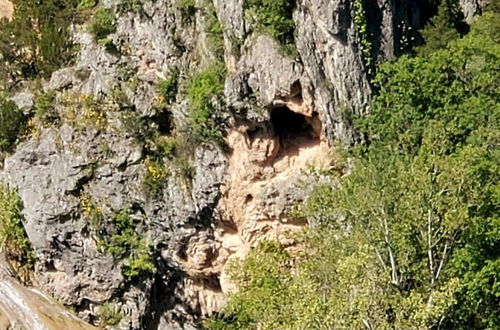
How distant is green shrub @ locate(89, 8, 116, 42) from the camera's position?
2650 centimetres

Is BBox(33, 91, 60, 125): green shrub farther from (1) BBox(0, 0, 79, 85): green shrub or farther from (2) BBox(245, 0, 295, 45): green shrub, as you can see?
(2) BBox(245, 0, 295, 45): green shrub

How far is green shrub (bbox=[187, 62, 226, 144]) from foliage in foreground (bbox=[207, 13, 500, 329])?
11.7ft

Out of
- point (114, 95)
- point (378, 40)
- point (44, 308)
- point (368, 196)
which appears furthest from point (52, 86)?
point (368, 196)

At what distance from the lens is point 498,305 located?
804 inches

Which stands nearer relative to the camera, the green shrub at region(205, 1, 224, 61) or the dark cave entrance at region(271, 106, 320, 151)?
the dark cave entrance at region(271, 106, 320, 151)

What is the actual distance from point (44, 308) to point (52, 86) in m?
6.44

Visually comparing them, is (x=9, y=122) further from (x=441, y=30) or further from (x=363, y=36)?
(x=441, y=30)

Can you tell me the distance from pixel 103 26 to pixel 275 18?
6.06 m

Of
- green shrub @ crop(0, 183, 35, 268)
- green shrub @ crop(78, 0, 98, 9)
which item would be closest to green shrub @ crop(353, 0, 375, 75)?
green shrub @ crop(78, 0, 98, 9)

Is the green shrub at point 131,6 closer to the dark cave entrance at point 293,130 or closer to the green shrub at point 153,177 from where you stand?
the green shrub at point 153,177

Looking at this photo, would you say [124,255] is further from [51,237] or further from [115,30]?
[115,30]

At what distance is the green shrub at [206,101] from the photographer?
942 inches

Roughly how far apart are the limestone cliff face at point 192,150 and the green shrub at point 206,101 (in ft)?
0.83

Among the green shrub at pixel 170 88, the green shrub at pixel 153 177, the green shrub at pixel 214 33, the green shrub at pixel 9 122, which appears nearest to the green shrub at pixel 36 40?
the green shrub at pixel 9 122
